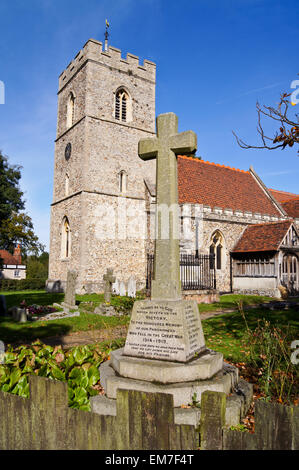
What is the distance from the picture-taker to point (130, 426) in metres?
2.14

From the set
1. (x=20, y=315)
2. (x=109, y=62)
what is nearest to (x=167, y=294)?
(x=20, y=315)

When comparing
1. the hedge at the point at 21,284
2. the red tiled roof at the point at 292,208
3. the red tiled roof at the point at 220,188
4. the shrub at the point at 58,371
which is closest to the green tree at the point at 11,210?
the hedge at the point at 21,284

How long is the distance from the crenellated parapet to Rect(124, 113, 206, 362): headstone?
18667 millimetres

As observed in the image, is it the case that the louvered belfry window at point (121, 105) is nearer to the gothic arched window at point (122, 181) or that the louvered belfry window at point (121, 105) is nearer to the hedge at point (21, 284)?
the gothic arched window at point (122, 181)

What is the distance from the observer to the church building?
1873 centimetres

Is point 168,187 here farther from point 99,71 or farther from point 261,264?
point 99,71

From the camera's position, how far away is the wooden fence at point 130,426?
1.80 metres

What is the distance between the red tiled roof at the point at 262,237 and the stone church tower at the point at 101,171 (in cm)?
650

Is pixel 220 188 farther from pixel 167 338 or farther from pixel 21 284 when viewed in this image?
pixel 21 284

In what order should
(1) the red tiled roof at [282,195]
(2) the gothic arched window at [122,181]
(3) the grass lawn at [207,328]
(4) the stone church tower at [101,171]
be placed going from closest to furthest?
(3) the grass lawn at [207,328], (4) the stone church tower at [101,171], (2) the gothic arched window at [122,181], (1) the red tiled roof at [282,195]

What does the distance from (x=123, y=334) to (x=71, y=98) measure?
19.6m

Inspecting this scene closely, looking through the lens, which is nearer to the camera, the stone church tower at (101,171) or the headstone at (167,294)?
the headstone at (167,294)

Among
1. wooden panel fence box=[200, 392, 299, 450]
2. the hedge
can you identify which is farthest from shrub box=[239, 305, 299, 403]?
the hedge

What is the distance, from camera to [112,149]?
20.3m
